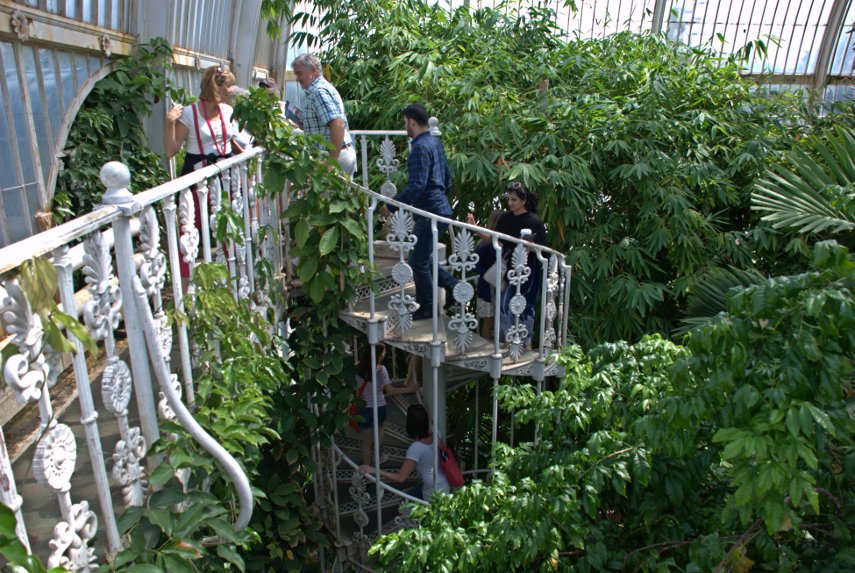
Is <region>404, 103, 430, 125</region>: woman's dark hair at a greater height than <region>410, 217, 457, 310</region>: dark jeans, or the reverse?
<region>404, 103, 430, 125</region>: woman's dark hair

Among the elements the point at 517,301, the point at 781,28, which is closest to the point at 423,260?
the point at 517,301

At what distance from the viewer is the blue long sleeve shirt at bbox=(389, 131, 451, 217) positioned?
16.6 ft

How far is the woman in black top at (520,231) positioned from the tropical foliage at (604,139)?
1464 millimetres

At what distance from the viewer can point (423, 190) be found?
5129mm

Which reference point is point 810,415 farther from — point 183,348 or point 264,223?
point 264,223

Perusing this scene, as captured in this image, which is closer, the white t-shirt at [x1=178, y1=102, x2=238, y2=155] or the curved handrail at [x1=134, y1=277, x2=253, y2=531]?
the curved handrail at [x1=134, y1=277, x2=253, y2=531]

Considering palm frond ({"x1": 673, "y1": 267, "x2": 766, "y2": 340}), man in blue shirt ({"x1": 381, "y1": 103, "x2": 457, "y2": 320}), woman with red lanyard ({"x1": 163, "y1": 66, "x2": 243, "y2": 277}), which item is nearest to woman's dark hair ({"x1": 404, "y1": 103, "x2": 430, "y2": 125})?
man in blue shirt ({"x1": 381, "y1": 103, "x2": 457, "y2": 320})

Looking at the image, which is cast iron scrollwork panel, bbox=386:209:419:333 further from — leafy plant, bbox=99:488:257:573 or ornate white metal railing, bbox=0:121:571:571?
leafy plant, bbox=99:488:257:573

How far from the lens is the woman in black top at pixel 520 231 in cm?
543

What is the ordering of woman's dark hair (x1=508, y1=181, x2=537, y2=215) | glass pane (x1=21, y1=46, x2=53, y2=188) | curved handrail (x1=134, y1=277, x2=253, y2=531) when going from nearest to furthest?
1. curved handrail (x1=134, y1=277, x2=253, y2=531)
2. glass pane (x1=21, y1=46, x2=53, y2=188)
3. woman's dark hair (x1=508, y1=181, x2=537, y2=215)

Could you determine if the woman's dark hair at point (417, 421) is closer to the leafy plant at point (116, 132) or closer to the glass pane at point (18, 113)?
the leafy plant at point (116, 132)

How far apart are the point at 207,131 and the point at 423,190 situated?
5.03 ft

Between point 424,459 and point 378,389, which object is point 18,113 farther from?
point 424,459

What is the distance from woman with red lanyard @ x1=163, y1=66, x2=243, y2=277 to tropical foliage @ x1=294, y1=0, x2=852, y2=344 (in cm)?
313
